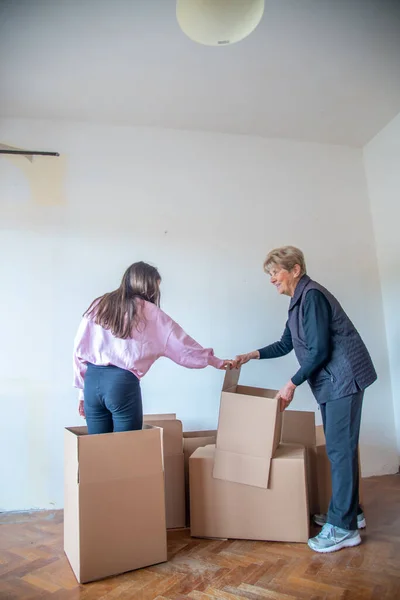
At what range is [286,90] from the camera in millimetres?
2521

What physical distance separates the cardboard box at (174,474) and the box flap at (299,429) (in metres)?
0.55

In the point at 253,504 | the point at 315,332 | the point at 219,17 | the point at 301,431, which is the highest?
the point at 219,17

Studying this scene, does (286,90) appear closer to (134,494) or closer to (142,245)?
(142,245)

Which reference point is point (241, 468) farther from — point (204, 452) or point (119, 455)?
point (119, 455)

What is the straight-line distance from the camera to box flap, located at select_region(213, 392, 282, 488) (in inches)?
66.8

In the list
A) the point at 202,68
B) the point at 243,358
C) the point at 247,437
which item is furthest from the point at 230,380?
the point at 202,68

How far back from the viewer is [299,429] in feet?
6.95

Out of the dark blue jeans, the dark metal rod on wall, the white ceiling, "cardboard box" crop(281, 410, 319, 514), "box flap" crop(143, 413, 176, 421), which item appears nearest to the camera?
the dark blue jeans

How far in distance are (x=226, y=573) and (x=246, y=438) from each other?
1.61 feet

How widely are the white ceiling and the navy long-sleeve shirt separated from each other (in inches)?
54.4

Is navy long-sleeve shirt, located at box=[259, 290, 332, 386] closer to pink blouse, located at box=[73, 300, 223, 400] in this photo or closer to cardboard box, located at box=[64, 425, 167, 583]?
pink blouse, located at box=[73, 300, 223, 400]

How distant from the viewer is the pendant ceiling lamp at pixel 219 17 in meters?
1.50

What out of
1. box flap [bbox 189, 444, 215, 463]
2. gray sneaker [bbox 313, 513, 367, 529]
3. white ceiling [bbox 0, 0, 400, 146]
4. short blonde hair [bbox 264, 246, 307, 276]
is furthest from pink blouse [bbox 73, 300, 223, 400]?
white ceiling [bbox 0, 0, 400, 146]

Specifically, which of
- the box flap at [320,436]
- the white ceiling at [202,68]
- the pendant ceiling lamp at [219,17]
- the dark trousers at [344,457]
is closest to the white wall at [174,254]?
the white ceiling at [202,68]
